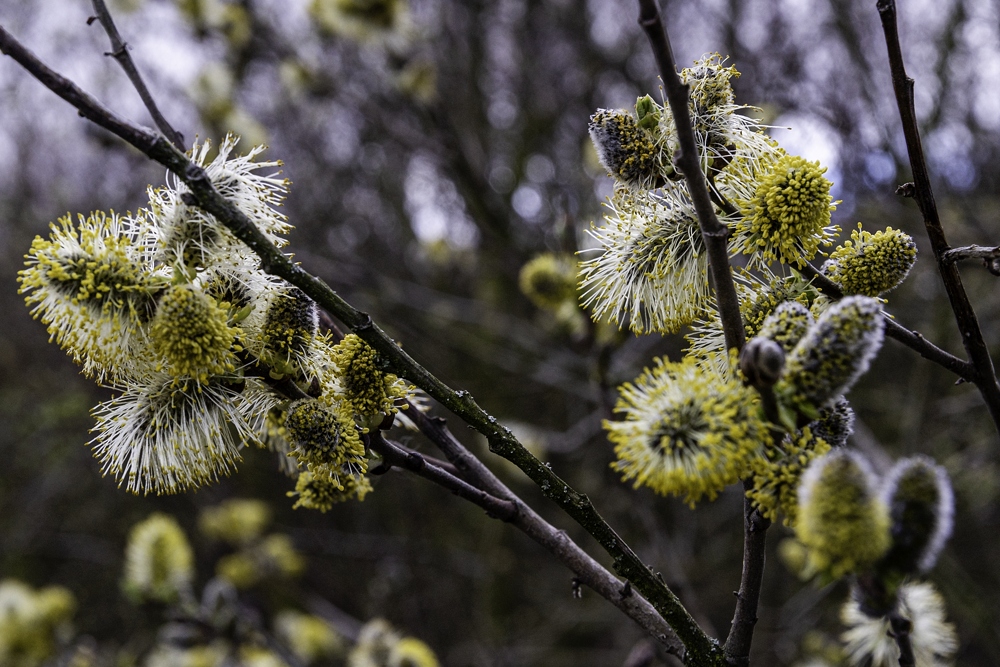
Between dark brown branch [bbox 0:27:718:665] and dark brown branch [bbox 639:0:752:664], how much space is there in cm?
9

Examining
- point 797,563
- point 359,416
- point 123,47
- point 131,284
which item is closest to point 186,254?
point 131,284

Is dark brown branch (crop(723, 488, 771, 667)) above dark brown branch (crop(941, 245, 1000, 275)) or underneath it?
underneath

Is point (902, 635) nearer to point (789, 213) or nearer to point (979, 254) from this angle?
point (979, 254)

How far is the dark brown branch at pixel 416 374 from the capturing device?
1346 millimetres

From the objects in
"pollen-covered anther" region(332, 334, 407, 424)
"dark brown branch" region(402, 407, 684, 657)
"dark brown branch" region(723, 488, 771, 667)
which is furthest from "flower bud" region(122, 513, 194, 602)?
"dark brown branch" region(723, 488, 771, 667)

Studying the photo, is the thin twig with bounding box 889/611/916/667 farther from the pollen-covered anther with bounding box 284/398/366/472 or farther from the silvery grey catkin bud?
the pollen-covered anther with bounding box 284/398/366/472

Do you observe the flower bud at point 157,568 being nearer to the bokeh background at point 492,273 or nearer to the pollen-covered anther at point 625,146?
the bokeh background at point 492,273

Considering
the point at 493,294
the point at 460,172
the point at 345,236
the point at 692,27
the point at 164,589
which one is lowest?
the point at 164,589

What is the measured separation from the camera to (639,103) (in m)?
1.67

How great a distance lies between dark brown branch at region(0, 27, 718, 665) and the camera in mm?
1346

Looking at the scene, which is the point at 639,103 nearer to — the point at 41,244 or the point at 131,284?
the point at 131,284

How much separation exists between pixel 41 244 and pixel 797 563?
160 inches

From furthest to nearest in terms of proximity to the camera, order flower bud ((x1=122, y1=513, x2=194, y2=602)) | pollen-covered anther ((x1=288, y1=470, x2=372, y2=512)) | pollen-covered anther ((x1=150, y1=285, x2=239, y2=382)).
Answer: flower bud ((x1=122, y1=513, x2=194, y2=602)), pollen-covered anther ((x1=288, y1=470, x2=372, y2=512)), pollen-covered anther ((x1=150, y1=285, x2=239, y2=382))

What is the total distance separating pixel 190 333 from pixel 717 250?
1076 millimetres
